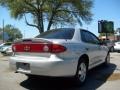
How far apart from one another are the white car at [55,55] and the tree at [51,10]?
26.6m

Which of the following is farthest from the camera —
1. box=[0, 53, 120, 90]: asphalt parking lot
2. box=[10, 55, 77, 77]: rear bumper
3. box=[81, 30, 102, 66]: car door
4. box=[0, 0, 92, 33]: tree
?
box=[0, 0, 92, 33]: tree

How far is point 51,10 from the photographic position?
35094 millimetres

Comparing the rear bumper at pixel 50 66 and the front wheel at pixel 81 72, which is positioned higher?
the rear bumper at pixel 50 66

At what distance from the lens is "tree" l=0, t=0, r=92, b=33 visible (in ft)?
113

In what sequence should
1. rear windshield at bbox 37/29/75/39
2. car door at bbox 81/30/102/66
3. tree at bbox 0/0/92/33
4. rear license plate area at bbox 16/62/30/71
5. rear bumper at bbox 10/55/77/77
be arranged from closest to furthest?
rear bumper at bbox 10/55/77/77
rear license plate area at bbox 16/62/30/71
rear windshield at bbox 37/29/75/39
car door at bbox 81/30/102/66
tree at bbox 0/0/92/33

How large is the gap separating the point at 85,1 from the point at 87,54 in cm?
2916

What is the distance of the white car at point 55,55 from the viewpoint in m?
6.82

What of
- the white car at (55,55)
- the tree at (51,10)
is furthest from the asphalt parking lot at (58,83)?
the tree at (51,10)

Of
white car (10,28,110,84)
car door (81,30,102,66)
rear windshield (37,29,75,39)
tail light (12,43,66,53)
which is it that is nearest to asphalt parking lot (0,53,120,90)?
white car (10,28,110,84)

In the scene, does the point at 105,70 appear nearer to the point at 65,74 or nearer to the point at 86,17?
the point at 65,74

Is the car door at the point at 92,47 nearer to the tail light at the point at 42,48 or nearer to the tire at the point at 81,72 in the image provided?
→ the tire at the point at 81,72

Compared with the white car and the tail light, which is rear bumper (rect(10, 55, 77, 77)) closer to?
the white car

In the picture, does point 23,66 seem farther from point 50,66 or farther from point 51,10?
point 51,10

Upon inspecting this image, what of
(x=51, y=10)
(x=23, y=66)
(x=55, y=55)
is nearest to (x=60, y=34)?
(x=55, y=55)
